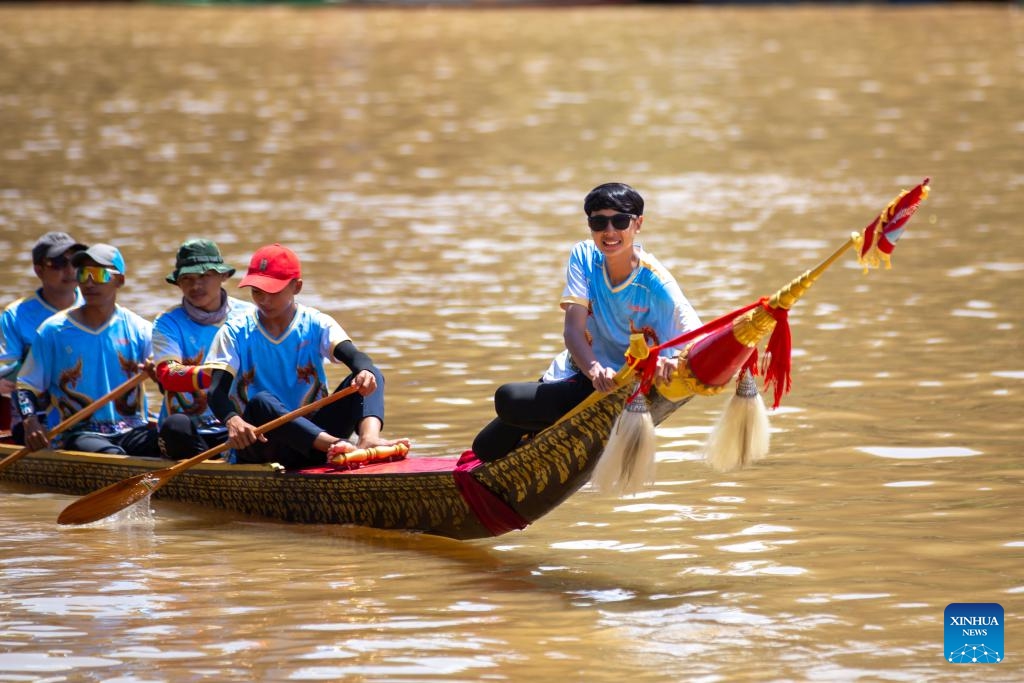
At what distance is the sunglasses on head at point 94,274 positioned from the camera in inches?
379

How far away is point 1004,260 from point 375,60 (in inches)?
1004

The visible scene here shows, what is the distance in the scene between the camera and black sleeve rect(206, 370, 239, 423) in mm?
8969

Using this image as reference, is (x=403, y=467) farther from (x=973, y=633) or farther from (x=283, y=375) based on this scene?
(x=973, y=633)

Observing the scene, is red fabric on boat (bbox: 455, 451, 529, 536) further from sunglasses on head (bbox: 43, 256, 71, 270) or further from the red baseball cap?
sunglasses on head (bbox: 43, 256, 71, 270)

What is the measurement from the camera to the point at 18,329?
1016 cm

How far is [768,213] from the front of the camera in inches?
739

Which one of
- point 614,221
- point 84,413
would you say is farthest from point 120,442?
point 614,221

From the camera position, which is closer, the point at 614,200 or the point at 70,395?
the point at 614,200

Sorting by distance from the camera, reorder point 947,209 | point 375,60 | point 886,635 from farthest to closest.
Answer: point 375,60 → point 947,209 → point 886,635

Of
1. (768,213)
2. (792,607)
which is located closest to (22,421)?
(792,607)

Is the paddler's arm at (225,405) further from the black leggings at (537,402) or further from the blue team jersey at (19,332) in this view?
the blue team jersey at (19,332)

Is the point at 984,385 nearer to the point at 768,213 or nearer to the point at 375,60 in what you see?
the point at 768,213

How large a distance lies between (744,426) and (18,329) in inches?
180

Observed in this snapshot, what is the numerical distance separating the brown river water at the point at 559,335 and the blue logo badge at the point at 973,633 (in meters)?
0.06
